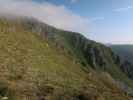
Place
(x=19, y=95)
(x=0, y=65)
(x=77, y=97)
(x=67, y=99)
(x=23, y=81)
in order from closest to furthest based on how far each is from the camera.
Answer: (x=19, y=95) < (x=67, y=99) < (x=77, y=97) < (x=23, y=81) < (x=0, y=65)

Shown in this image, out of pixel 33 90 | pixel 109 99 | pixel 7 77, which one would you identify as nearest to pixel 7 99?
pixel 33 90

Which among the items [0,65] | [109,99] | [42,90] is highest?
[0,65]

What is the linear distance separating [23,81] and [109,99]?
274 inches

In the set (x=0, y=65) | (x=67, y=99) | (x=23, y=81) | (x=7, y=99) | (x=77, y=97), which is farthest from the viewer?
(x=0, y=65)

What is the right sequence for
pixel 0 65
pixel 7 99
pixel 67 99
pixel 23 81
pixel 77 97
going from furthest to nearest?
pixel 0 65 < pixel 23 81 < pixel 77 97 < pixel 67 99 < pixel 7 99

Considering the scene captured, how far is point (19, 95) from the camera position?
13742 mm

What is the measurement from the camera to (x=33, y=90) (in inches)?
624

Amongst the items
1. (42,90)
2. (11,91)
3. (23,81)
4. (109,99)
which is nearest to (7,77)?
(23,81)

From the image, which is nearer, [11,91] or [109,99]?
[11,91]

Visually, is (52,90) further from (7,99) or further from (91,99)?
(7,99)

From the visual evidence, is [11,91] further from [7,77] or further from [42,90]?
[7,77]

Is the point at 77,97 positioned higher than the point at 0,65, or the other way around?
the point at 0,65

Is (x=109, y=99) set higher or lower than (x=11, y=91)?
lower

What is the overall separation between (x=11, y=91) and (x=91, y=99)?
5161 mm
